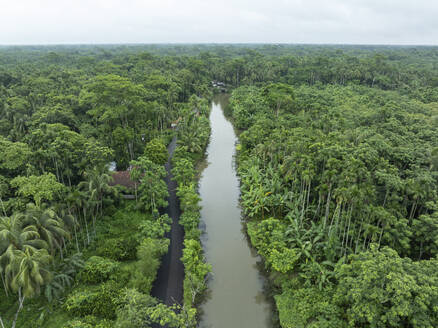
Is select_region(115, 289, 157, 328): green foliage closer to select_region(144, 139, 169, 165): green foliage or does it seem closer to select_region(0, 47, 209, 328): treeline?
select_region(0, 47, 209, 328): treeline

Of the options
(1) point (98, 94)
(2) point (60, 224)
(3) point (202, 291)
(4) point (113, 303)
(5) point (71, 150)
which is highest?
(1) point (98, 94)

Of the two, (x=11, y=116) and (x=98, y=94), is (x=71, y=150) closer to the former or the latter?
(x=98, y=94)

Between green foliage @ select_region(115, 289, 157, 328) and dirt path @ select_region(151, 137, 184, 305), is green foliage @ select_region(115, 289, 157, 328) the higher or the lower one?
the higher one

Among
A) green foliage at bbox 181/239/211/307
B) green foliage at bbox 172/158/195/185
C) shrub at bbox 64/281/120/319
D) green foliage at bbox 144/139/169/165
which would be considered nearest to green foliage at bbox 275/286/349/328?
green foliage at bbox 181/239/211/307

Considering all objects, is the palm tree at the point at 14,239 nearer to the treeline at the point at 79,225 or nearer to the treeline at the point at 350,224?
the treeline at the point at 79,225

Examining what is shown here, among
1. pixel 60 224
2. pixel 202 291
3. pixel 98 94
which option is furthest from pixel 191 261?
pixel 98 94
